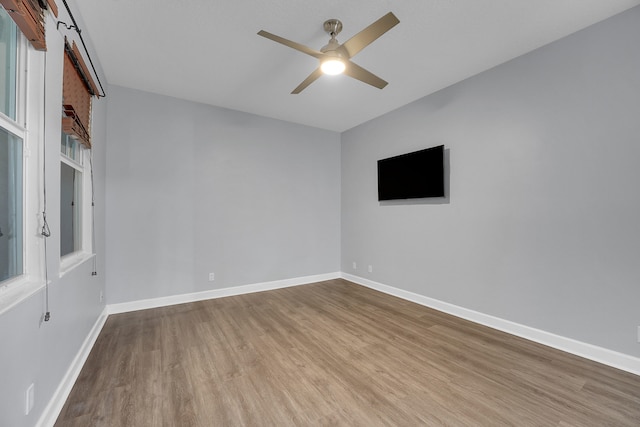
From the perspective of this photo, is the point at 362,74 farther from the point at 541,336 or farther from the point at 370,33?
the point at 541,336

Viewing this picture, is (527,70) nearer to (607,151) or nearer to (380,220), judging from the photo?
(607,151)

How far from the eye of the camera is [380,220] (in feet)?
14.6

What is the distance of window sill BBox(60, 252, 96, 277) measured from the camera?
197cm

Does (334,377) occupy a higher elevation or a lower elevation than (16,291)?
lower

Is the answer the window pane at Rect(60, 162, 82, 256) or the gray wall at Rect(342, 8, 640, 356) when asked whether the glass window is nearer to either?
the window pane at Rect(60, 162, 82, 256)

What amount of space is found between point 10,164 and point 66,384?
60.3 inches

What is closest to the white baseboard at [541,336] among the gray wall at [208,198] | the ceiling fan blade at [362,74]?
the gray wall at [208,198]

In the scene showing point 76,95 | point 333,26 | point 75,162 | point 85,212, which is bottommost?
point 85,212

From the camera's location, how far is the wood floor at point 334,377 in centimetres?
170

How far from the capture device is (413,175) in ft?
12.6

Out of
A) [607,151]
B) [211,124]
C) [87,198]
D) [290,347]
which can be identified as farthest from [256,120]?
[607,151]

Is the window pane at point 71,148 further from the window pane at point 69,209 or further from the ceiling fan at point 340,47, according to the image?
the ceiling fan at point 340,47

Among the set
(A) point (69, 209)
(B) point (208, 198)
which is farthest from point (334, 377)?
(B) point (208, 198)

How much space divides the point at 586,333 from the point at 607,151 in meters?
1.59
